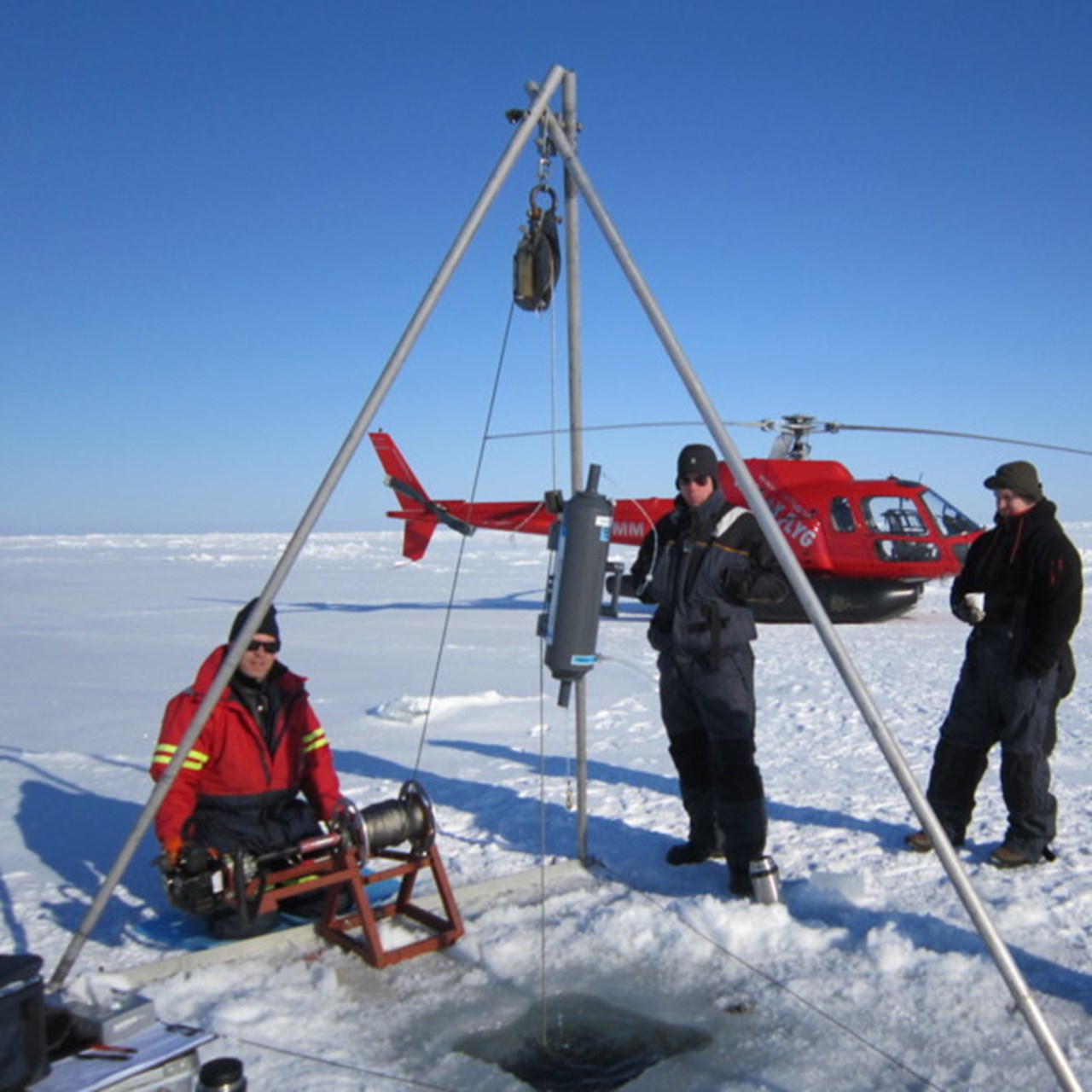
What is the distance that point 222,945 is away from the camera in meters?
3.28

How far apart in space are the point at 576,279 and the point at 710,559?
1270 mm

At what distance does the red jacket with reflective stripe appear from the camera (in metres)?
3.48

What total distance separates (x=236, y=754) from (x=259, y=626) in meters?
0.67

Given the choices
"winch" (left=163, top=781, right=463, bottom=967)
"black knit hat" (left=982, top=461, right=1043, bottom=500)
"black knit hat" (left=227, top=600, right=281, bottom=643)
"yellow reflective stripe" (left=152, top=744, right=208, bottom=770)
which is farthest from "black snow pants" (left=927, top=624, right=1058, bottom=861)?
"yellow reflective stripe" (left=152, top=744, right=208, bottom=770)

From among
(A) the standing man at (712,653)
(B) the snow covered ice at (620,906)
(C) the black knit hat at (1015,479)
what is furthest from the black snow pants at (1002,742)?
(A) the standing man at (712,653)

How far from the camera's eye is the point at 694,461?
404 centimetres

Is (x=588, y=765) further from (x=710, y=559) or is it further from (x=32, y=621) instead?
(x=32, y=621)

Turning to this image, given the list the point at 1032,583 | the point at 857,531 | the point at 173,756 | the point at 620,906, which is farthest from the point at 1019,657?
the point at 857,531

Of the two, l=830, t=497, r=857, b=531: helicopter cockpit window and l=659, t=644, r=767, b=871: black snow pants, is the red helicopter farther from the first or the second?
l=659, t=644, r=767, b=871: black snow pants

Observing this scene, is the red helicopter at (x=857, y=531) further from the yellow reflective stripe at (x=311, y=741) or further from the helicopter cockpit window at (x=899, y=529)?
the yellow reflective stripe at (x=311, y=741)

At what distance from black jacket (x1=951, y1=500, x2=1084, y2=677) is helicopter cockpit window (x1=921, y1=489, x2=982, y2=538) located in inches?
387

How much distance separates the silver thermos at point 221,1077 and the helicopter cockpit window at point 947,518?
42.8ft

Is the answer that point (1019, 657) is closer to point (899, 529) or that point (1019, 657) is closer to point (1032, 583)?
point (1032, 583)

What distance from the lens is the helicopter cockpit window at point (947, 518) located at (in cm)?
1354
